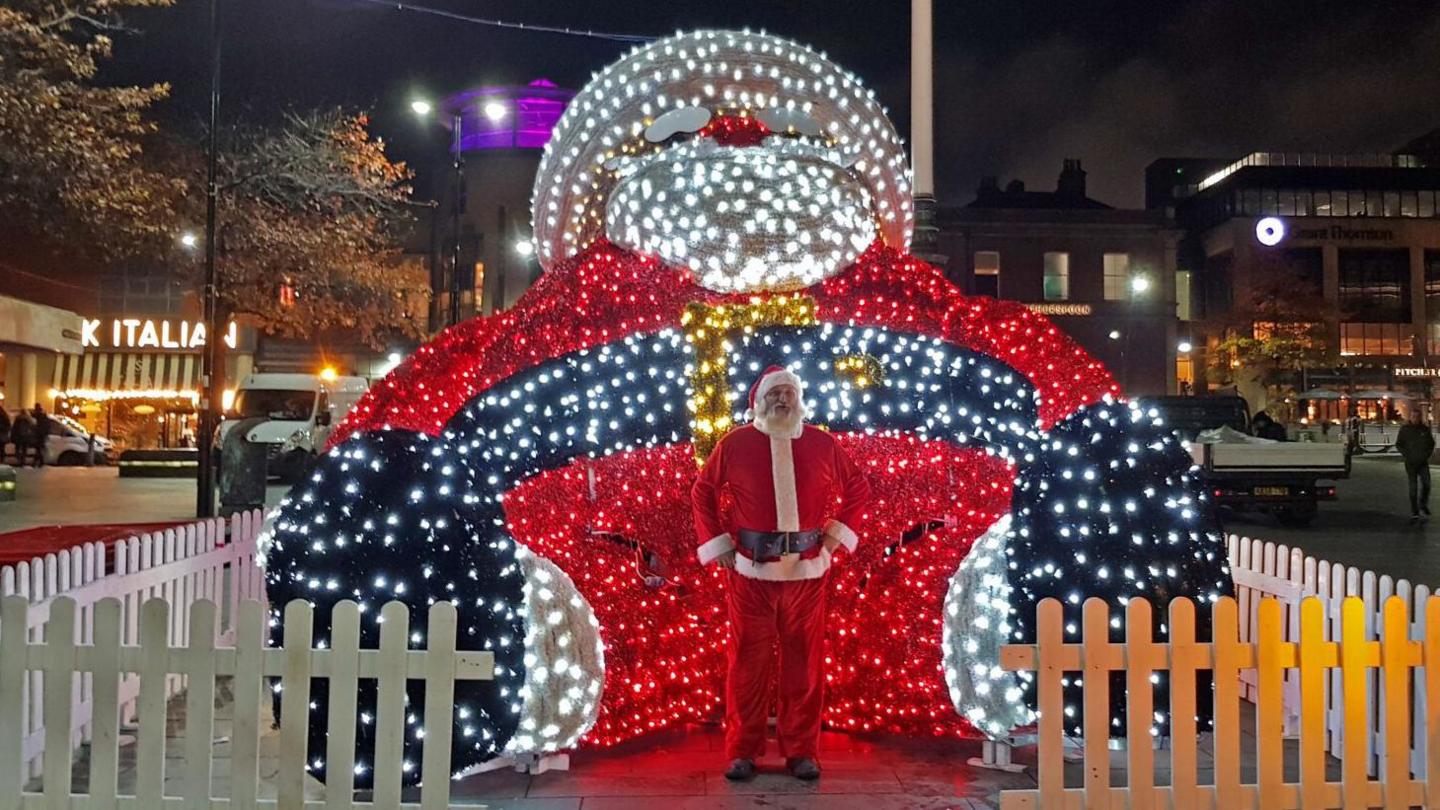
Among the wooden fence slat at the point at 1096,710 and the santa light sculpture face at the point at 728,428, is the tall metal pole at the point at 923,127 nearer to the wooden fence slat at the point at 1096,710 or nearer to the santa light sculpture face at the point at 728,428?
the santa light sculpture face at the point at 728,428

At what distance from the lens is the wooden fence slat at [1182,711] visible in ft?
10.8

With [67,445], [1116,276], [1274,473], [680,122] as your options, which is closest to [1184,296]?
[1116,276]

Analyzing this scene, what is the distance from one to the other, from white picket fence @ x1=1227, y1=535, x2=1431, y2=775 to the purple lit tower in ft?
118

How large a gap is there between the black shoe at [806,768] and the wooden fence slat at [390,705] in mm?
1521

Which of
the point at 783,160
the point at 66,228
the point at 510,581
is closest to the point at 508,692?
the point at 510,581

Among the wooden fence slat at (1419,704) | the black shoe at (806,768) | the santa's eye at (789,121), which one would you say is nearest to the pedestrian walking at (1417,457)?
the wooden fence slat at (1419,704)

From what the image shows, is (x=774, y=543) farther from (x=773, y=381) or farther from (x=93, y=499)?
(x=93, y=499)

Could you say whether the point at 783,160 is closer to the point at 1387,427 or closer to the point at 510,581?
the point at 510,581

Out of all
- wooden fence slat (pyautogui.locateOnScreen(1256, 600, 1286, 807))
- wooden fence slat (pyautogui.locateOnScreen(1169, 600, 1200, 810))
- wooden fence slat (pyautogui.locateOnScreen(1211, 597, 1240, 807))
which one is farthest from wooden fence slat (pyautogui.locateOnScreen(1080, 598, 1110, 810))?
wooden fence slat (pyautogui.locateOnScreen(1256, 600, 1286, 807))

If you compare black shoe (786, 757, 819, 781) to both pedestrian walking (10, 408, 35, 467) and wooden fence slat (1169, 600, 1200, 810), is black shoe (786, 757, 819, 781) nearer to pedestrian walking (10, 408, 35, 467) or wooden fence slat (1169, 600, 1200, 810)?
wooden fence slat (1169, 600, 1200, 810)

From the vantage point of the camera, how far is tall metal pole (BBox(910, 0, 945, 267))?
8203mm

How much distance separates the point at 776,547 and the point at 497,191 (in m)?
39.4

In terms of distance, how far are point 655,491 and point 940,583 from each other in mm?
1173

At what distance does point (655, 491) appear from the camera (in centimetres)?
437
